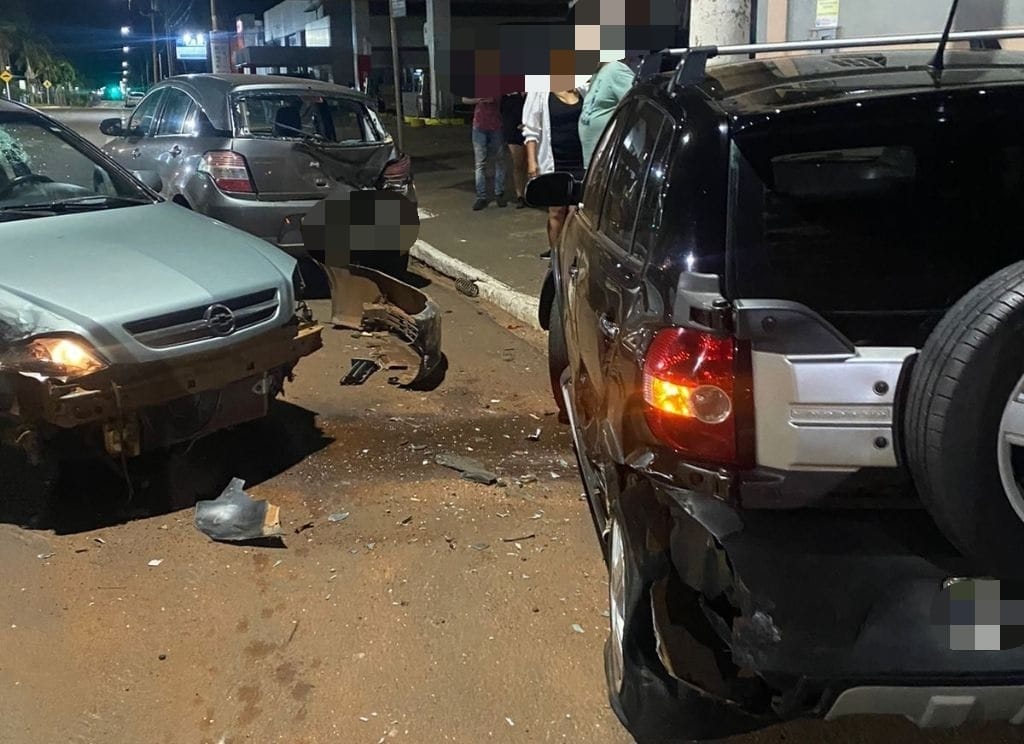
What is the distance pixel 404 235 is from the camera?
25.1 ft

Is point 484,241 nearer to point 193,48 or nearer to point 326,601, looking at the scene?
point 326,601

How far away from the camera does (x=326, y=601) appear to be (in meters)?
3.48

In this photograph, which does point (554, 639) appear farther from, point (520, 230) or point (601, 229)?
point (520, 230)

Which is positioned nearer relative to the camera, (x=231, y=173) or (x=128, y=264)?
(x=128, y=264)

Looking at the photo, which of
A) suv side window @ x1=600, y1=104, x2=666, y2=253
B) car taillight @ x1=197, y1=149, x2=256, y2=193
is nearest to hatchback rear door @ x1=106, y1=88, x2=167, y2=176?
car taillight @ x1=197, y1=149, x2=256, y2=193

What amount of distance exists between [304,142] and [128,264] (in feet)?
11.3

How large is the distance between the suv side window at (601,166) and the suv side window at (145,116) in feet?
18.3

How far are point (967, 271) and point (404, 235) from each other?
5757 millimetres

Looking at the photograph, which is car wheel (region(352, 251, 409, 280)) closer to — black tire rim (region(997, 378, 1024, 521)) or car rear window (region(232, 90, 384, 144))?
car rear window (region(232, 90, 384, 144))

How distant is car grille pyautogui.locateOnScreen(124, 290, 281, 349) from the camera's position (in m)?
3.80

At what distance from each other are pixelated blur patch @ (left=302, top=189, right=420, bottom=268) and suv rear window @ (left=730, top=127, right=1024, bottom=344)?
475cm

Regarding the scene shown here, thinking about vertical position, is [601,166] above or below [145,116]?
below

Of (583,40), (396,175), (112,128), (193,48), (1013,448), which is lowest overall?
(1013,448)

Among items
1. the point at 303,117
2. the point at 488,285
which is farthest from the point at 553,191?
the point at 303,117
